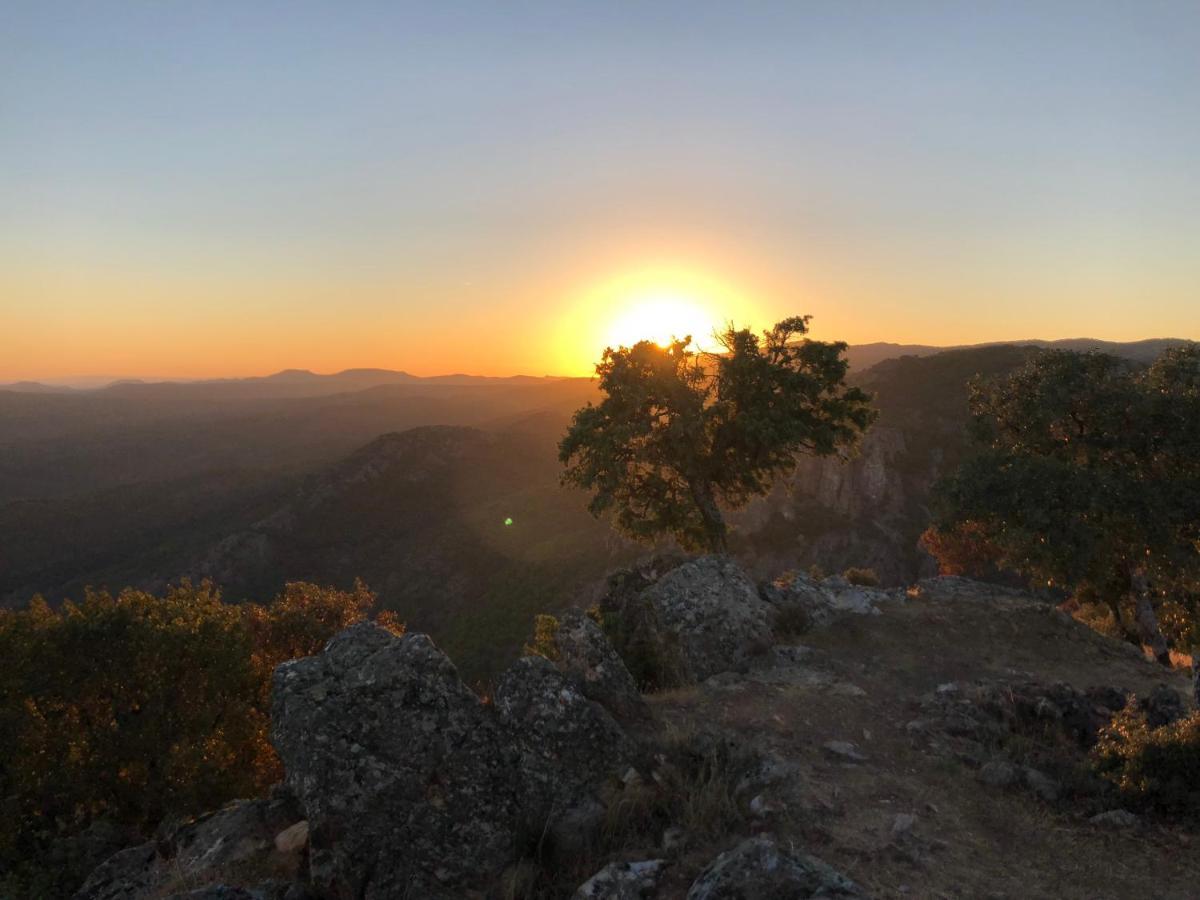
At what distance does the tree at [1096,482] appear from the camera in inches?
682

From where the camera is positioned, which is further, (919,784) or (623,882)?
(919,784)

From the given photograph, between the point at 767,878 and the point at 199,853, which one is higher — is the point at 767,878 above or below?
above

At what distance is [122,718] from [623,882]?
17699mm

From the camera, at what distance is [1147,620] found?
20.4 m

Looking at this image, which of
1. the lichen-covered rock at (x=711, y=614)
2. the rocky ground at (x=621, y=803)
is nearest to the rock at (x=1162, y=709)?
the rocky ground at (x=621, y=803)

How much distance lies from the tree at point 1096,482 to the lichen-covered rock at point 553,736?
14660mm

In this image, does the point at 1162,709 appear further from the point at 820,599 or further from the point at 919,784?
the point at 820,599

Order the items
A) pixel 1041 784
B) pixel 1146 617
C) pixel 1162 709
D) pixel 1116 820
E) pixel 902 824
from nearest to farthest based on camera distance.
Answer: pixel 902 824 → pixel 1116 820 → pixel 1041 784 → pixel 1162 709 → pixel 1146 617

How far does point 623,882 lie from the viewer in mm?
6766

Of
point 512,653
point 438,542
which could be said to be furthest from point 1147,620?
point 438,542

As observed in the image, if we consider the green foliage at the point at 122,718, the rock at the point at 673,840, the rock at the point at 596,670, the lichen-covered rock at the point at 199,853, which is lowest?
the green foliage at the point at 122,718

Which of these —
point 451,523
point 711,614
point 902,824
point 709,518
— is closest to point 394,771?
point 902,824

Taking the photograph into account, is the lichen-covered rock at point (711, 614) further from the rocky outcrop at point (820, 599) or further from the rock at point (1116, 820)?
the rock at point (1116, 820)

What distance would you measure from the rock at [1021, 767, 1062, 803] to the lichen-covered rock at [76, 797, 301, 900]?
10269 mm
